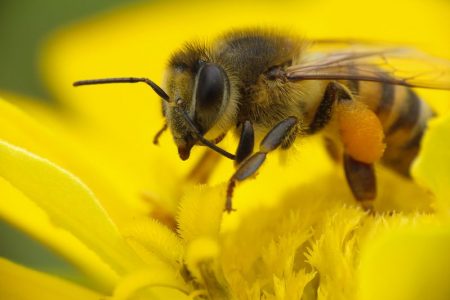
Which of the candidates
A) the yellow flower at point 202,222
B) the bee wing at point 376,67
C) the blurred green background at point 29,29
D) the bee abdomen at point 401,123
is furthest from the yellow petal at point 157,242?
the blurred green background at point 29,29

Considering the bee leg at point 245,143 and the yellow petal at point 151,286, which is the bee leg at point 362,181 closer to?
the bee leg at point 245,143

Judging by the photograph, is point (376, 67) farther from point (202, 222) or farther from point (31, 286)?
point (31, 286)

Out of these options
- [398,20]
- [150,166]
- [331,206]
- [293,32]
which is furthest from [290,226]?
[398,20]

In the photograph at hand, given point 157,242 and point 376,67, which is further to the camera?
point 376,67

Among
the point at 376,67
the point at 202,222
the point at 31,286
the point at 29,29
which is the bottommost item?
the point at 29,29

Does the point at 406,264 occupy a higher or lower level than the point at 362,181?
higher

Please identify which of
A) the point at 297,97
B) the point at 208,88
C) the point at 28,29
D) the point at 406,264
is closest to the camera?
the point at 406,264

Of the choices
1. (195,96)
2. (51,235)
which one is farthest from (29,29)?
(195,96)

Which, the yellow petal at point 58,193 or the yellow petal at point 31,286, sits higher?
the yellow petal at point 58,193
